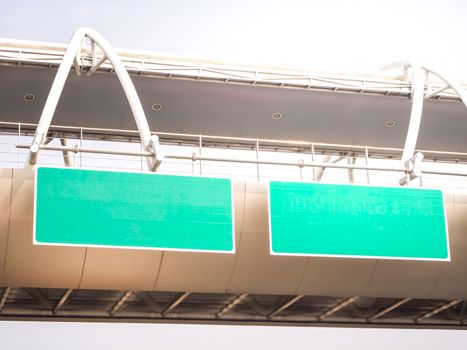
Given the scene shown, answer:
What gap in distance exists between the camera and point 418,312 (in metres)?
31.9

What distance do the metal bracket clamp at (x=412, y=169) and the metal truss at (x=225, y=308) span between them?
14.2ft

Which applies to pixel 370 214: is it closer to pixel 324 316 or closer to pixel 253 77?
pixel 324 316

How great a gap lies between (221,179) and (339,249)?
359 centimetres

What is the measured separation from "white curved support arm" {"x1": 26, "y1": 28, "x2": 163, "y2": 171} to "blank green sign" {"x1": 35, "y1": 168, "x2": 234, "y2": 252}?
609mm

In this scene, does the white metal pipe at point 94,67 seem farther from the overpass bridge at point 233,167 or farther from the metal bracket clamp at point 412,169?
the metal bracket clamp at point 412,169

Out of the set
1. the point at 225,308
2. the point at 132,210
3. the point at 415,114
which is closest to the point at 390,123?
the point at 415,114

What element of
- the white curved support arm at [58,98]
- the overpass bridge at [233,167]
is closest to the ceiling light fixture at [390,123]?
the overpass bridge at [233,167]

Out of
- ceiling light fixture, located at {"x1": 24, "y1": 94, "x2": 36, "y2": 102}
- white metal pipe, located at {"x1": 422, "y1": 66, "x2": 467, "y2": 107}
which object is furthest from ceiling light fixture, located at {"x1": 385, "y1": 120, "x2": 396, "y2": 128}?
ceiling light fixture, located at {"x1": 24, "y1": 94, "x2": 36, "y2": 102}

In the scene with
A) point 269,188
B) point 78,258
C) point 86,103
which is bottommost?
point 78,258

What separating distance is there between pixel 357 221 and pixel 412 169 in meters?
2.39

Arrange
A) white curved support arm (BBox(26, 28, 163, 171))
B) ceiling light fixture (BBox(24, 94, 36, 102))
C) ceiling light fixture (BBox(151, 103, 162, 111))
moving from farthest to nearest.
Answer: ceiling light fixture (BBox(151, 103, 162, 111))
ceiling light fixture (BBox(24, 94, 36, 102))
white curved support arm (BBox(26, 28, 163, 171))

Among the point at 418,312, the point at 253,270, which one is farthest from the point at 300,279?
the point at 418,312

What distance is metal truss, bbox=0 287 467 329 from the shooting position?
28109 millimetres

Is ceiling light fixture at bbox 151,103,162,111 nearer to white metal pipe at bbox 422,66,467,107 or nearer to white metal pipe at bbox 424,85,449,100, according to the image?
white metal pipe at bbox 424,85,449,100
